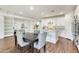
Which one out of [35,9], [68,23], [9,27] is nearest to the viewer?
[35,9]

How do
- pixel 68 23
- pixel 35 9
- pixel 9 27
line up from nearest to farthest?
pixel 35 9 < pixel 68 23 < pixel 9 27

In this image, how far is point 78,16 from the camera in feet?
8.99

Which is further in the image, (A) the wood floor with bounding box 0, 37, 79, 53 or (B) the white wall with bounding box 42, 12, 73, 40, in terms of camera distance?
(B) the white wall with bounding box 42, 12, 73, 40

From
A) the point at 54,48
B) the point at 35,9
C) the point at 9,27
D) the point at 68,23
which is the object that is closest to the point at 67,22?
the point at 68,23

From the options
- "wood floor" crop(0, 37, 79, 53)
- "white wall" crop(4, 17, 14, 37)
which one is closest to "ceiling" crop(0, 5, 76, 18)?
"wood floor" crop(0, 37, 79, 53)

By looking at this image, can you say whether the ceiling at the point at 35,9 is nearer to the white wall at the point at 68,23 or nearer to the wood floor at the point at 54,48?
the white wall at the point at 68,23

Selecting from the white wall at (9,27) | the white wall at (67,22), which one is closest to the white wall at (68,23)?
the white wall at (67,22)

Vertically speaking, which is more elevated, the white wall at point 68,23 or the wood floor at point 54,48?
the white wall at point 68,23

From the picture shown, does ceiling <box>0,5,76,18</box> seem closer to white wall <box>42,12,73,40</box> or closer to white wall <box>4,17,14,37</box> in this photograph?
white wall <box>42,12,73,40</box>

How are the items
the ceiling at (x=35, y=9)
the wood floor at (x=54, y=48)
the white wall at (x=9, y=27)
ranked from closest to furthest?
1. the ceiling at (x=35, y=9)
2. the wood floor at (x=54, y=48)
3. the white wall at (x=9, y=27)

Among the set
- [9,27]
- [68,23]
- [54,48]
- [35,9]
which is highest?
[35,9]

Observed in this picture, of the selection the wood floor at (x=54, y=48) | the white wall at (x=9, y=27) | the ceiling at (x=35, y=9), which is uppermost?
the ceiling at (x=35, y=9)

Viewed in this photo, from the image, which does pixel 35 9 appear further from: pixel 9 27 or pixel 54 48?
pixel 9 27

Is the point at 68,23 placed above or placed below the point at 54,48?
above
